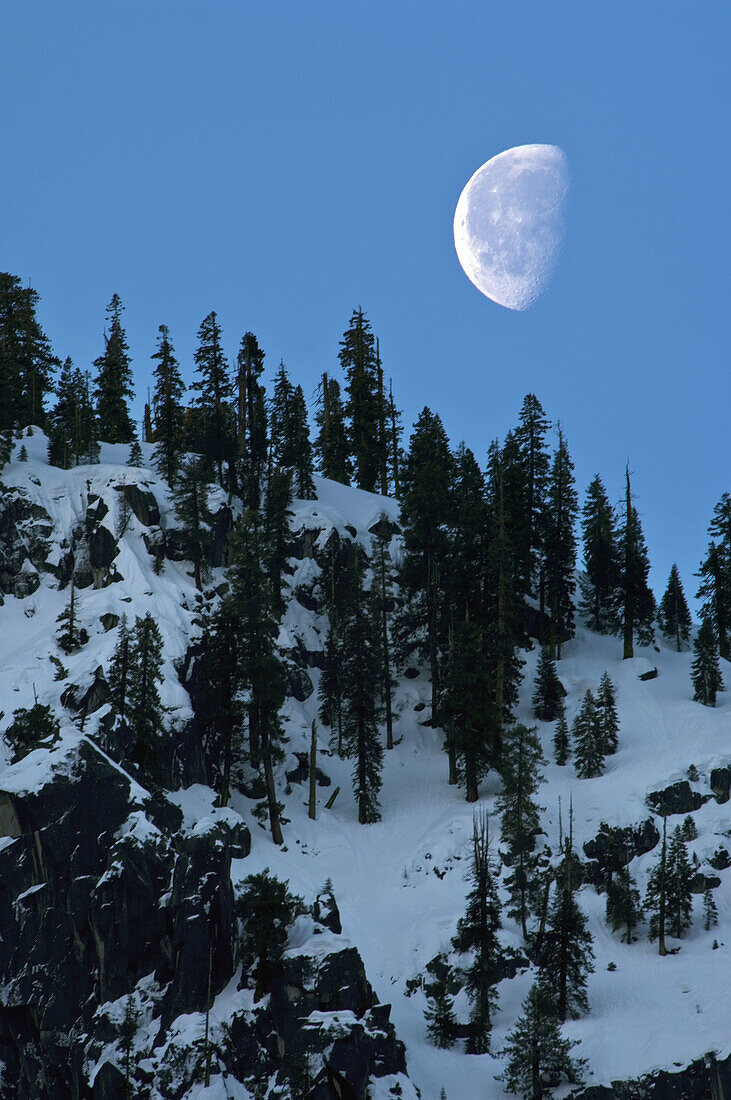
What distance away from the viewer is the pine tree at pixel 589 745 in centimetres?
4094

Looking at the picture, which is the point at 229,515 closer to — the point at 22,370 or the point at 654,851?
the point at 22,370

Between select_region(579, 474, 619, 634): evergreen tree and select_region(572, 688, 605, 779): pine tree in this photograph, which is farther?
select_region(579, 474, 619, 634): evergreen tree

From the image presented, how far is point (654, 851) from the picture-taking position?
35156 millimetres

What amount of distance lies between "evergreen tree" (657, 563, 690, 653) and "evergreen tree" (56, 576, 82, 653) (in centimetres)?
4410

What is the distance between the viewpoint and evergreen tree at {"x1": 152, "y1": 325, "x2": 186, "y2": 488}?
59.9 metres

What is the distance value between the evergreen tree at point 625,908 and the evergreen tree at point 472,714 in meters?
8.90

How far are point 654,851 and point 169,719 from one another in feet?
76.7

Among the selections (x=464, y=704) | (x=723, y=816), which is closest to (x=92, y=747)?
(x=464, y=704)

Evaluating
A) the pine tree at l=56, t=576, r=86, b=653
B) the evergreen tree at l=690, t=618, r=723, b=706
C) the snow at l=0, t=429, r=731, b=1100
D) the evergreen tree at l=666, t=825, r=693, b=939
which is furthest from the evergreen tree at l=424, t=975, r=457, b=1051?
the pine tree at l=56, t=576, r=86, b=653

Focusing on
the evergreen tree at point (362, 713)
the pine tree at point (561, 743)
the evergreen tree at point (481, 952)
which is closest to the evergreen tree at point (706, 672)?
the pine tree at point (561, 743)

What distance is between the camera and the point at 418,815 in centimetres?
4241

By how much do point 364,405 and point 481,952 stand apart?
49799 mm

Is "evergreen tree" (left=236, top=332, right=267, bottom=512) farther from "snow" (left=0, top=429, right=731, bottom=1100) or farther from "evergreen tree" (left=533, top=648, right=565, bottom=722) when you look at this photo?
"evergreen tree" (left=533, top=648, right=565, bottom=722)

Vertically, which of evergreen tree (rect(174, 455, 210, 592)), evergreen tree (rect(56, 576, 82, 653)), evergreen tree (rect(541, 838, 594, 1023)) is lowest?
evergreen tree (rect(541, 838, 594, 1023))
